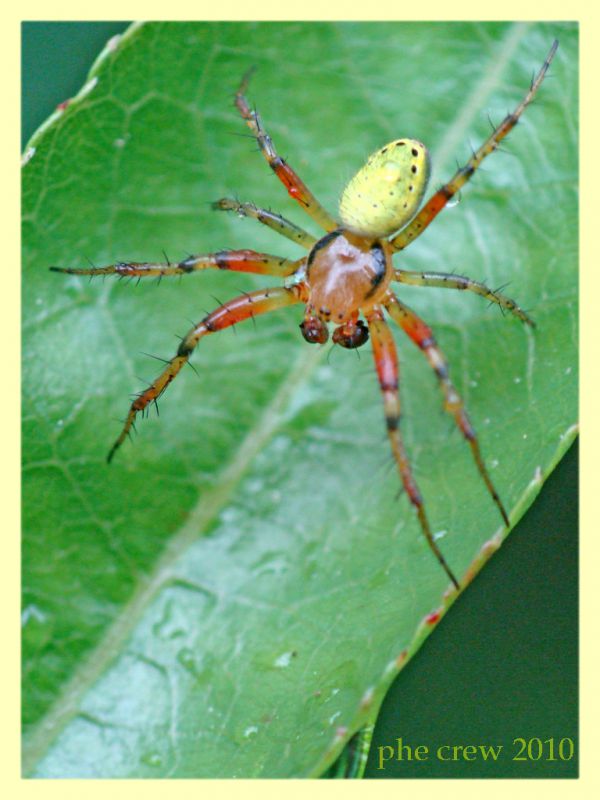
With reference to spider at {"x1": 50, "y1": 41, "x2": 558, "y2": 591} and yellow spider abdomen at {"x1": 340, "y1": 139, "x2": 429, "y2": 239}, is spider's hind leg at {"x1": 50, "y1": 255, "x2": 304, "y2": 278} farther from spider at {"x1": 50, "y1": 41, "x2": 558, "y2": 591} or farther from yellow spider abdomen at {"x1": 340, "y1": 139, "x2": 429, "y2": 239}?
yellow spider abdomen at {"x1": 340, "y1": 139, "x2": 429, "y2": 239}

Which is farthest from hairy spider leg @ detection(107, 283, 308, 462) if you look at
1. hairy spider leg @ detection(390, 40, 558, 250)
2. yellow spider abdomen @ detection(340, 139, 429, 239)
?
hairy spider leg @ detection(390, 40, 558, 250)

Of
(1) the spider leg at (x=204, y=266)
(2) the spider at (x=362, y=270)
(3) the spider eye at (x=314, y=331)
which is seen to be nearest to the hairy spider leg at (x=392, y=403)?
(2) the spider at (x=362, y=270)

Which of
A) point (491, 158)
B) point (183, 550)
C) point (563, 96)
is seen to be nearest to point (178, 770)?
point (183, 550)

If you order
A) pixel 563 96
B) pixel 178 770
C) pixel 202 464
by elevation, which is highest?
pixel 563 96

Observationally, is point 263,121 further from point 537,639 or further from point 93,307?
point 537,639

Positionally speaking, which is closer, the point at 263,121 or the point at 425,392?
the point at 263,121

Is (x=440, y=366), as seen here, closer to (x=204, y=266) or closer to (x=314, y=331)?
(x=314, y=331)

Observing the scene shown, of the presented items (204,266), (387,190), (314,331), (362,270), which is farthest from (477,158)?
(204,266)
